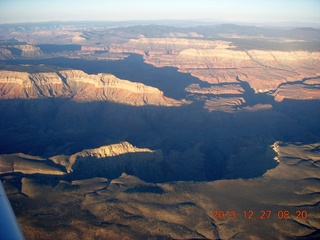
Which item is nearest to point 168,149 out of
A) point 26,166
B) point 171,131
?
point 171,131

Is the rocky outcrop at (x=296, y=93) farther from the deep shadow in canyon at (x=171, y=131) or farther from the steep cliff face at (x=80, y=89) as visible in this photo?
the steep cliff face at (x=80, y=89)

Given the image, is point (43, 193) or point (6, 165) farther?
point (6, 165)

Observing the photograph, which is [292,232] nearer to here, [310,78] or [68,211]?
[68,211]

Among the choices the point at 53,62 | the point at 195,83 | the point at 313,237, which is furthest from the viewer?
the point at 53,62

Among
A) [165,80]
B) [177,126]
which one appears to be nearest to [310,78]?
[165,80]

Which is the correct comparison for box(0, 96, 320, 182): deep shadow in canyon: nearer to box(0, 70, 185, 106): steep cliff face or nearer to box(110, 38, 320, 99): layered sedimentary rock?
box(0, 70, 185, 106): steep cliff face

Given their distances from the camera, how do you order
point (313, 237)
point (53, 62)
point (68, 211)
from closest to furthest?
point (313, 237) → point (68, 211) → point (53, 62)

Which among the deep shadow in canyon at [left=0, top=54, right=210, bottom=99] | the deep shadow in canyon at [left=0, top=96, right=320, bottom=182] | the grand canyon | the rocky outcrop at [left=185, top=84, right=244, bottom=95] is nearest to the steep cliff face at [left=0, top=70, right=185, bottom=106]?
the grand canyon

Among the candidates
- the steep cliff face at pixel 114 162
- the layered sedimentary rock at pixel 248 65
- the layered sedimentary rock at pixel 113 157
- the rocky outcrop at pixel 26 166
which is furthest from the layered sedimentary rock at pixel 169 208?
the layered sedimentary rock at pixel 248 65

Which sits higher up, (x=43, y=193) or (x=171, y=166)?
(x=43, y=193)
